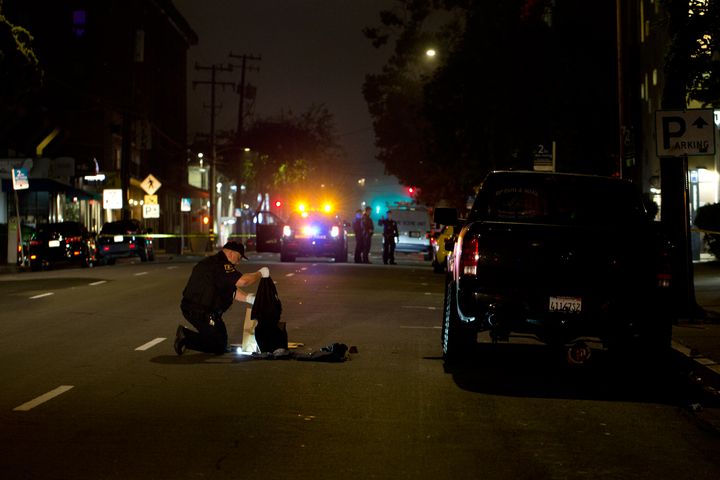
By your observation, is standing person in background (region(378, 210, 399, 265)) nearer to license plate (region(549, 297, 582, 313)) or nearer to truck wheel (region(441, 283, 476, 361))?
truck wheel (region(441, 283, 476, 361))

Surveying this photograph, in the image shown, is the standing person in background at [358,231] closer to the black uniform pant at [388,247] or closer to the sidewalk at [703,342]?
the black uniform pant at [388,247]

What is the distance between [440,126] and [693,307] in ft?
122

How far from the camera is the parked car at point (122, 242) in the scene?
41.9 meters

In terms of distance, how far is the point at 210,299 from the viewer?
522 inches

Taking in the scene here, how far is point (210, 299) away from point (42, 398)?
3343mm

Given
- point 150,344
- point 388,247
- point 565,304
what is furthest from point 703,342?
point 388,247

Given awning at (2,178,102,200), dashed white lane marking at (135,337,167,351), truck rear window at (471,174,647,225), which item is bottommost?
dashed white lane marking at (135,337,167,351)

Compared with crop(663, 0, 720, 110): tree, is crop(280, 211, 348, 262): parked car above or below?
below

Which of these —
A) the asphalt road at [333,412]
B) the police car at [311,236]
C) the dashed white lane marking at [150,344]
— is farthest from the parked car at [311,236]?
the dashed white lane marking at [150,344]

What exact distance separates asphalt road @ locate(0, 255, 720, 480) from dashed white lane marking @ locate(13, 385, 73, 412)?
0.06 ft

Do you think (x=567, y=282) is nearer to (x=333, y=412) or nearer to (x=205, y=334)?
(x=333, y=412)

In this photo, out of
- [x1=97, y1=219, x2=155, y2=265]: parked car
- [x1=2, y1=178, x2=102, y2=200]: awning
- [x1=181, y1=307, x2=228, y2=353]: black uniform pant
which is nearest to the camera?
[x1=181, y1=307, x2=228, y2=353]: black uniform pant

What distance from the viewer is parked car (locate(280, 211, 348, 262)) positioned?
131 ft

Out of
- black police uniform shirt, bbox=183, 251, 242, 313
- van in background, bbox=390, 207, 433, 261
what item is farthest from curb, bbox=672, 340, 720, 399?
van in background, bbox=390, 207, 433, 261
